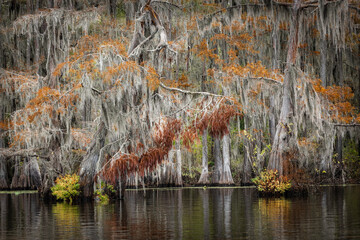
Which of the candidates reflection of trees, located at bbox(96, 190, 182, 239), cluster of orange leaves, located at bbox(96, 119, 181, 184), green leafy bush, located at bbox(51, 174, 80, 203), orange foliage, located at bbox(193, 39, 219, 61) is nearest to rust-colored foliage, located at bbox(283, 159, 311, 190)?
cluster of orange leaves, located at bbox(96, 119, 181, 184)

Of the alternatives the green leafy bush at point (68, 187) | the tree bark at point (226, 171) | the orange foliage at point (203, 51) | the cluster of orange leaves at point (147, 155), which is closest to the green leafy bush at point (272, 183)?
the cluster of orange leaves at point (147, 155)

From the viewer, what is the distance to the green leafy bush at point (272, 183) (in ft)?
70.9

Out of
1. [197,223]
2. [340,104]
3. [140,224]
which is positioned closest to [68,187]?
[140,224]

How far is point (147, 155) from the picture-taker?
19.9 metres

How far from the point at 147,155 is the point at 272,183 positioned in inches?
201

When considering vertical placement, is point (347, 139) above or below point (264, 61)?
below

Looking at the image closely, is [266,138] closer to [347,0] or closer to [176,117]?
[347,0]

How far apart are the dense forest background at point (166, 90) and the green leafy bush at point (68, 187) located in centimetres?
42

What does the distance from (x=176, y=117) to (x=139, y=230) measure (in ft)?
28.1

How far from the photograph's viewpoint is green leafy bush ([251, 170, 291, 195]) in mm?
21609

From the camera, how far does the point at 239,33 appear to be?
32969 mm

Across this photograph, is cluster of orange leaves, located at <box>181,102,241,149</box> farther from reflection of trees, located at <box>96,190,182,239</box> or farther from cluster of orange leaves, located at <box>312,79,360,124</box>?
cluster of orange leaves, located at <box>312,79,360,124</box>

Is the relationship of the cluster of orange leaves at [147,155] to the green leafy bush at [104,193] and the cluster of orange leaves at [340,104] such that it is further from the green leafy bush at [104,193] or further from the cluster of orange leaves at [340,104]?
→ the cluster of orange leaves at [340,104]

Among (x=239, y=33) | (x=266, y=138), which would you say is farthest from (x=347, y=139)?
(x=239, y=33)
